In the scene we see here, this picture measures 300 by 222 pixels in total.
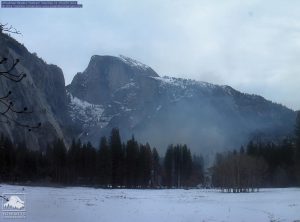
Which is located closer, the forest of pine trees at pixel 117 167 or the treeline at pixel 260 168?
the forest of pine trees at pixel 117 167

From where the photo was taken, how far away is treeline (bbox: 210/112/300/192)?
80250 millimetres

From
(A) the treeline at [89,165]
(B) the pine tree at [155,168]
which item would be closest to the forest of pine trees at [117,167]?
(A) the treeline at [89,165]

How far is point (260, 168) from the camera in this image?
85250mm

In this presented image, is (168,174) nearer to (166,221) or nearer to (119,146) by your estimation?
(119,146)

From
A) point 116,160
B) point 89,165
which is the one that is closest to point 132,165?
point 116,160

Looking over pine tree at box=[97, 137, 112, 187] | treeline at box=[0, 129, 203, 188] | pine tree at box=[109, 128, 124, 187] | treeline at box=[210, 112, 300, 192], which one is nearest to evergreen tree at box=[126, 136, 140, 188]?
treeline at box=[0, 129, 203, 188]

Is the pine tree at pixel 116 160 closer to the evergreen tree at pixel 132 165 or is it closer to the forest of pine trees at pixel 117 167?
the forest of pine trees at pixel 117 167

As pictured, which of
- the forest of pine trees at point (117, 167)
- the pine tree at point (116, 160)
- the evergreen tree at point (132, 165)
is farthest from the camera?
the evergreen tree at point (132, 165)

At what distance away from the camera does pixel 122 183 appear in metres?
88.1

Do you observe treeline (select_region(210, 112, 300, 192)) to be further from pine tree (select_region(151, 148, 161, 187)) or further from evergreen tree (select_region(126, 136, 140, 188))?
evergreen tree (select_region(126, 136, 140, 188))

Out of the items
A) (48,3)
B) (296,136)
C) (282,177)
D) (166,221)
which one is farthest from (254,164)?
(48,3)

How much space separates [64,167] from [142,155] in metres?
16.0

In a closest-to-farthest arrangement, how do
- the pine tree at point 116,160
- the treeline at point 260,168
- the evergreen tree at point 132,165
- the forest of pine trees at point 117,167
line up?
the forest of pine trees at point 117,167 → the treeline at point 260,168 → the pine tree at point 116,160 → the evergreen tree at point 132,165

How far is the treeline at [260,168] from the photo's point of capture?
263 feet
